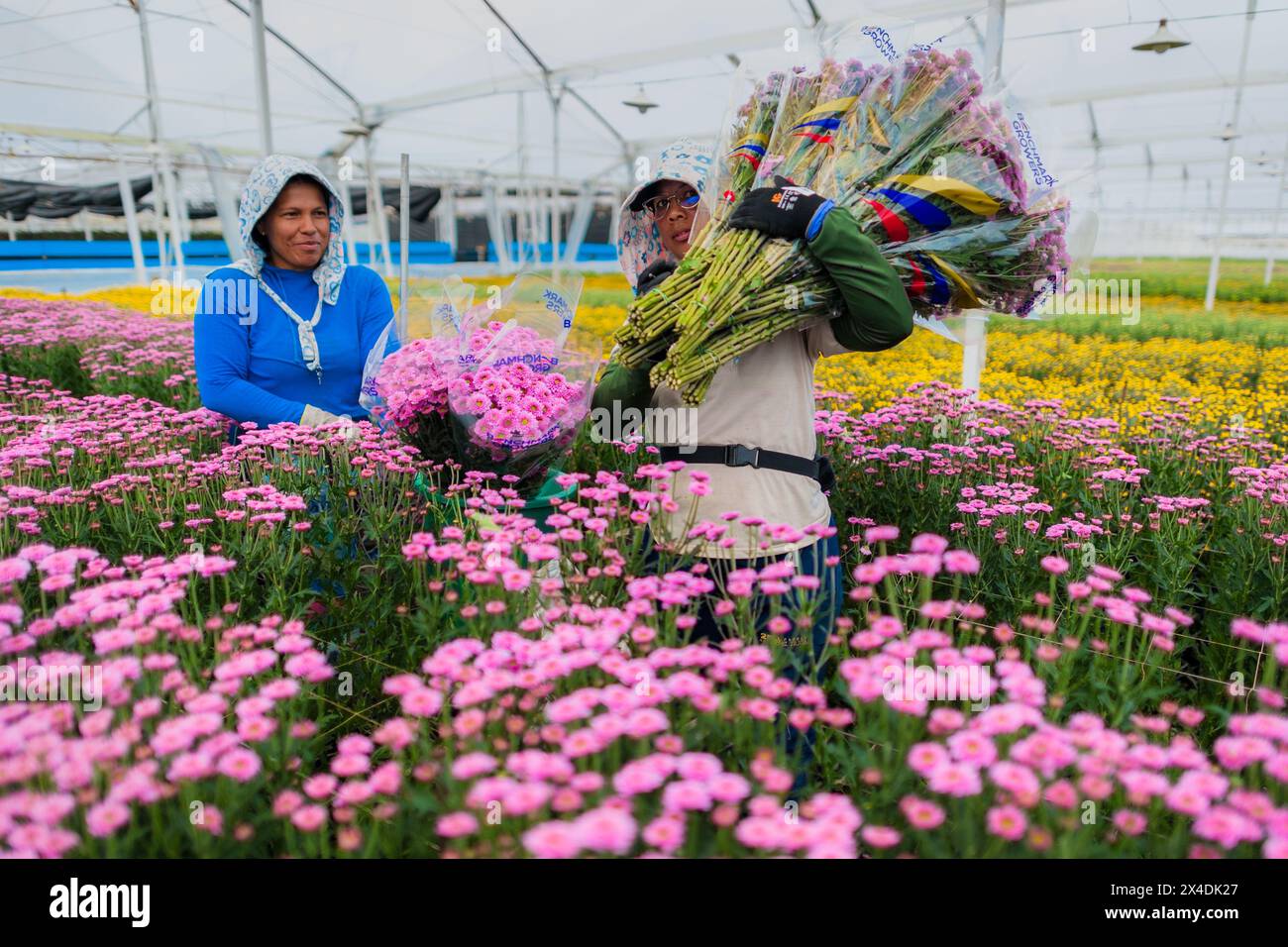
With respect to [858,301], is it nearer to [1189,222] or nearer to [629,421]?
[629,421]

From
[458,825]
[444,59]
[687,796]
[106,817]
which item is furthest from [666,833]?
[444,59]

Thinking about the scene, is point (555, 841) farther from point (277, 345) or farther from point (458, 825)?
point (277, 345)

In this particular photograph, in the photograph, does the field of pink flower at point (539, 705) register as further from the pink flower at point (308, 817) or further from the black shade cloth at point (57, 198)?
the black shade cloth at point (57, 198)

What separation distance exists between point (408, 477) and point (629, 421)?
73cm

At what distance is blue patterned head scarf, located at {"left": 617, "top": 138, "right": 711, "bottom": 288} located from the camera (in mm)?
2584

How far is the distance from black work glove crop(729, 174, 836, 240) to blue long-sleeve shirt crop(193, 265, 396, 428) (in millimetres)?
1936

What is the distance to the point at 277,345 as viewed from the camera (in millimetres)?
3404

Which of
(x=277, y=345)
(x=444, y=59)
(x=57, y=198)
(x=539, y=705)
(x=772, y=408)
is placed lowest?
(x=539, y=705)

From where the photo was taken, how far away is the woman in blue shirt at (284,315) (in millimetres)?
3303

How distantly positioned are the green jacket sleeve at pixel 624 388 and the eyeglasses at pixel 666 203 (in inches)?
21.7

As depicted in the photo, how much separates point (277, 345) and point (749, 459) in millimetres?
2158

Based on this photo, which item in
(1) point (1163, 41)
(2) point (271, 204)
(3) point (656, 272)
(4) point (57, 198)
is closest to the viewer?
(3) point (656, 272)

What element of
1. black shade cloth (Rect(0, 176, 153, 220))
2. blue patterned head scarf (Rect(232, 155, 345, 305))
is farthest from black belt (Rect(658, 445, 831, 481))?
black shade cloth (Rect(0, 176, 153, 220))
